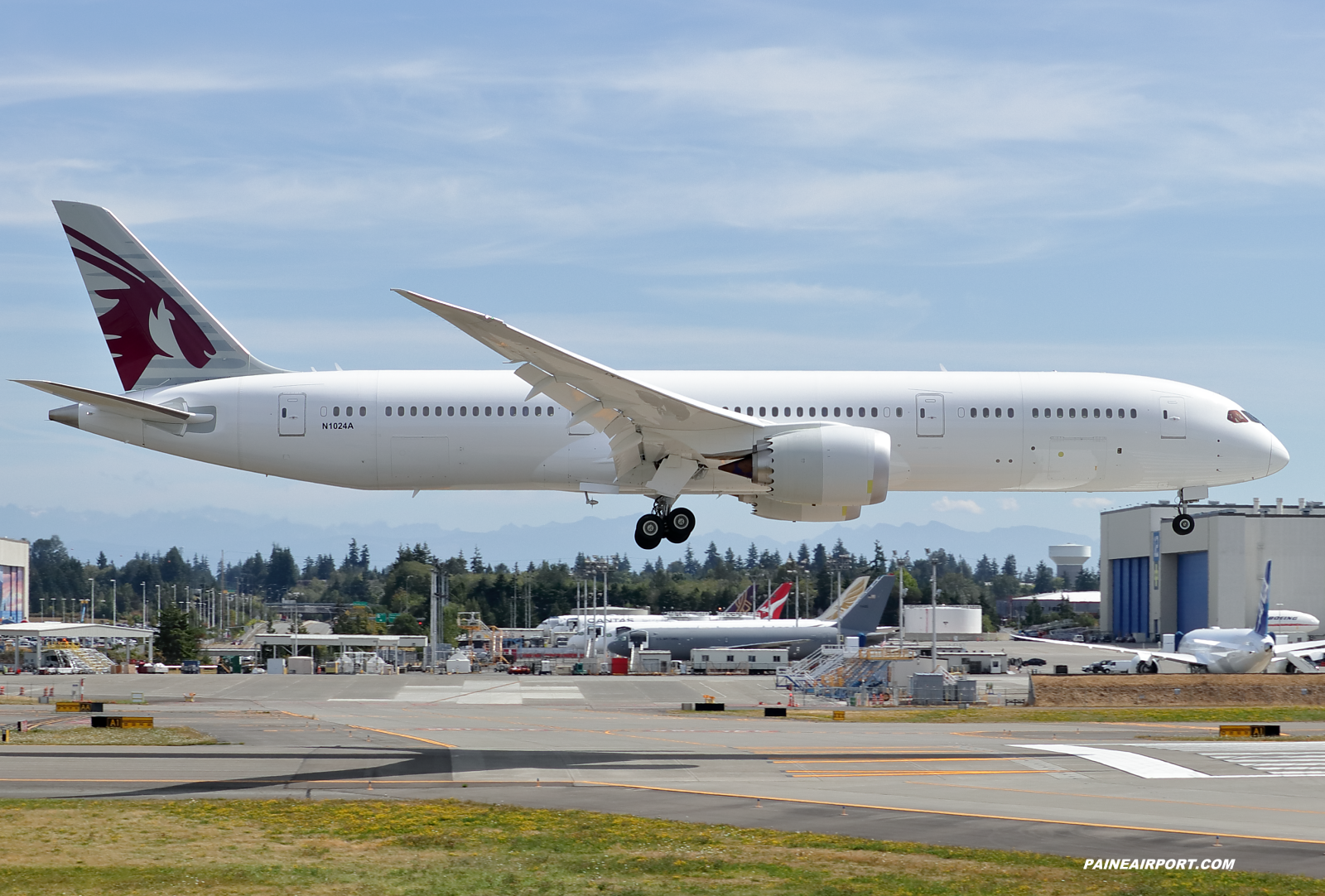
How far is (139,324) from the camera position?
3275cm

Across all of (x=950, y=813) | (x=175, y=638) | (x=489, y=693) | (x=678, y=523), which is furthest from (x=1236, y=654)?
(x=175, y=638)

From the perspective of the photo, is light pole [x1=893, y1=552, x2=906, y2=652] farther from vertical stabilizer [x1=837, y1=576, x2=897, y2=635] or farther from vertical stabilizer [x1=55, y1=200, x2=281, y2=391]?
vertical stabilizer [x1=55, y1=200, x2=281, y2=391]

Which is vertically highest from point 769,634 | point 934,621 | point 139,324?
point 139,324

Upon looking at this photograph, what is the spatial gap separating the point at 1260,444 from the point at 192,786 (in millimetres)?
26291

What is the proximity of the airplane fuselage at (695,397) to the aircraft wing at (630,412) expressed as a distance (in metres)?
0.76

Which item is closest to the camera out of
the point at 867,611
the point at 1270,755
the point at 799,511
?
the point at 1270,755

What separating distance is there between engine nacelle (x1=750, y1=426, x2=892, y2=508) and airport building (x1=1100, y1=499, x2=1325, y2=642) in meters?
79.5

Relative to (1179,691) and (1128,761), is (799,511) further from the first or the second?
(1179,691)

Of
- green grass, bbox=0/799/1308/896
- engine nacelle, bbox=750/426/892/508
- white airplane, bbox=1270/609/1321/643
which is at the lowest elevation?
white airplane, bbox=1270/609/1321/643

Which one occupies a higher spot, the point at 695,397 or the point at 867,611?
the point at 695,397

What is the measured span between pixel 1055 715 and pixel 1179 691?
41.8ft

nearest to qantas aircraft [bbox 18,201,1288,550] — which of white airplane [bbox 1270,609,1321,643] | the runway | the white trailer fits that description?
the runway

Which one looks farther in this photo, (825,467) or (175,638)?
(175,638)

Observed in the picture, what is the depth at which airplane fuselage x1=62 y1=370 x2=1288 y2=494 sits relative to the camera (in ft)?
99.8
